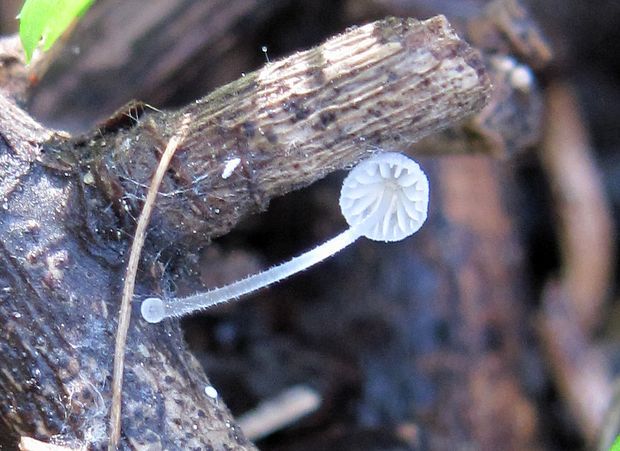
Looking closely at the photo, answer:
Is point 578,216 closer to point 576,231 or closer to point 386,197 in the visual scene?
point 576,231

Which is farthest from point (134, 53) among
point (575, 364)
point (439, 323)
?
point (575, 364)

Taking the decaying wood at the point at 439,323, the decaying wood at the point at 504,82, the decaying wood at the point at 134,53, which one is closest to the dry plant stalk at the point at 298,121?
the decaying wood at the point at 504,82

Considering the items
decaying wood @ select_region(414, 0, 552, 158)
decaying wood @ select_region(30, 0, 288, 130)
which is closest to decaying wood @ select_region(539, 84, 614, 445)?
decaying wood @ select_region(414, 0, 552, 158)

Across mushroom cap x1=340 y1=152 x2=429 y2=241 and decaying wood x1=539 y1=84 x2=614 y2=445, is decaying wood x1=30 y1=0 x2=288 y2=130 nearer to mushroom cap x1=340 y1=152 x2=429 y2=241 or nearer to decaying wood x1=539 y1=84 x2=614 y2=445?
mushroom cap x1=340 y1=152 x2=429 y2=241

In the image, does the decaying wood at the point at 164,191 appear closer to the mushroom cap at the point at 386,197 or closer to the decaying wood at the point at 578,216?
the mushroom cap at the point at 386,197

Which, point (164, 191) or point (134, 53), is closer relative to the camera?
point (164, 191)

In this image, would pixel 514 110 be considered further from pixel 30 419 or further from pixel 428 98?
pixel 30 419
